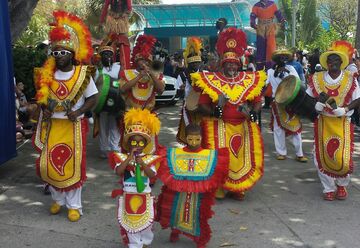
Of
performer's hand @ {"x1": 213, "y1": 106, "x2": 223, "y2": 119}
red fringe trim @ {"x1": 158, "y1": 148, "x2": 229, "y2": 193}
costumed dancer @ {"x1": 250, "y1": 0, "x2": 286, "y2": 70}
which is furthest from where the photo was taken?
costumed dancer @ {"x1": 250, "y1": 0, "x2": 286, "y2": 70}

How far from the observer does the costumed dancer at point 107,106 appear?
6803 mm

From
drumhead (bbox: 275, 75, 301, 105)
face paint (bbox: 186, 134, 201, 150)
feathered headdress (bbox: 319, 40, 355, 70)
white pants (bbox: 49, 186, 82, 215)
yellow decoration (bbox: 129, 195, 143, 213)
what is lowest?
white pants (bbox: 49, 186, 82, 215)

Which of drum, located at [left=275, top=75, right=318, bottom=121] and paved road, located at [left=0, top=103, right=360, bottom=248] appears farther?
drum, located at [left=275, top=75, right=318, bottom=121]

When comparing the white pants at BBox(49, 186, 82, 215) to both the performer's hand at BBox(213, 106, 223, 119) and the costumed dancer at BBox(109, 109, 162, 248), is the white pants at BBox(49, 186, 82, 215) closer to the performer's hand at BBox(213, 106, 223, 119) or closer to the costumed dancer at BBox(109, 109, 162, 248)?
the costumed dancer at BBox(109, 109, 162, 248)

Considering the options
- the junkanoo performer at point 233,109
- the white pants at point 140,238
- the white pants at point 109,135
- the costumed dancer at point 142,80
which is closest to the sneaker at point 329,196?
the junkanoo performer at point 233,109

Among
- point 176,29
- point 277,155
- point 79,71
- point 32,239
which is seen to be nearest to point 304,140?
point 277,155

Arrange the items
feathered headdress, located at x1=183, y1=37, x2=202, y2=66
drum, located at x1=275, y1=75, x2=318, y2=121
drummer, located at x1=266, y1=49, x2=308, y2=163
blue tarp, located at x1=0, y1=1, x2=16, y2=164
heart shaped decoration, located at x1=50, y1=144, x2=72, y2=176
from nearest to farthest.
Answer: heart shaped decoration, located at x1=50, y1=144, x2=72, y2=176, drum, located at x1=275, y1=75, x2=318, y2=121, blue tarp, located at x1=0, y1=1, x2=16, y2=164, feathered headdress, located at x1=183, y1=37, x2=202, y2=66, drummer, located at x1=266, y1=49, x2=308, y2=163

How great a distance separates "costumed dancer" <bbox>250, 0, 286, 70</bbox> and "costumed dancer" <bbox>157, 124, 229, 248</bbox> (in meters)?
7.37

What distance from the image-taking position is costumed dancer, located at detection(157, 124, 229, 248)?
4.46 m

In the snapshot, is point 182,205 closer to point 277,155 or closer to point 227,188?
point 227,188

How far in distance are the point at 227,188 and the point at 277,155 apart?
2.73 m

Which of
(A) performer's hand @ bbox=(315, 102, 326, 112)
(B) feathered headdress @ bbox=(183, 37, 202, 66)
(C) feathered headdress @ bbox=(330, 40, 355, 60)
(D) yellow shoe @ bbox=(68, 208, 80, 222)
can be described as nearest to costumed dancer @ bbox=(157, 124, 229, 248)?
(D) yellow shoe @ bbox=(68, 208, 80, 222)

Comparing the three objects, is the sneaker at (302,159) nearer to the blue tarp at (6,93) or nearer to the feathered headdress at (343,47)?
the feathered headdress at (343,47)

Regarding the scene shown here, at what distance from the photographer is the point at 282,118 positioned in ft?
26.8
